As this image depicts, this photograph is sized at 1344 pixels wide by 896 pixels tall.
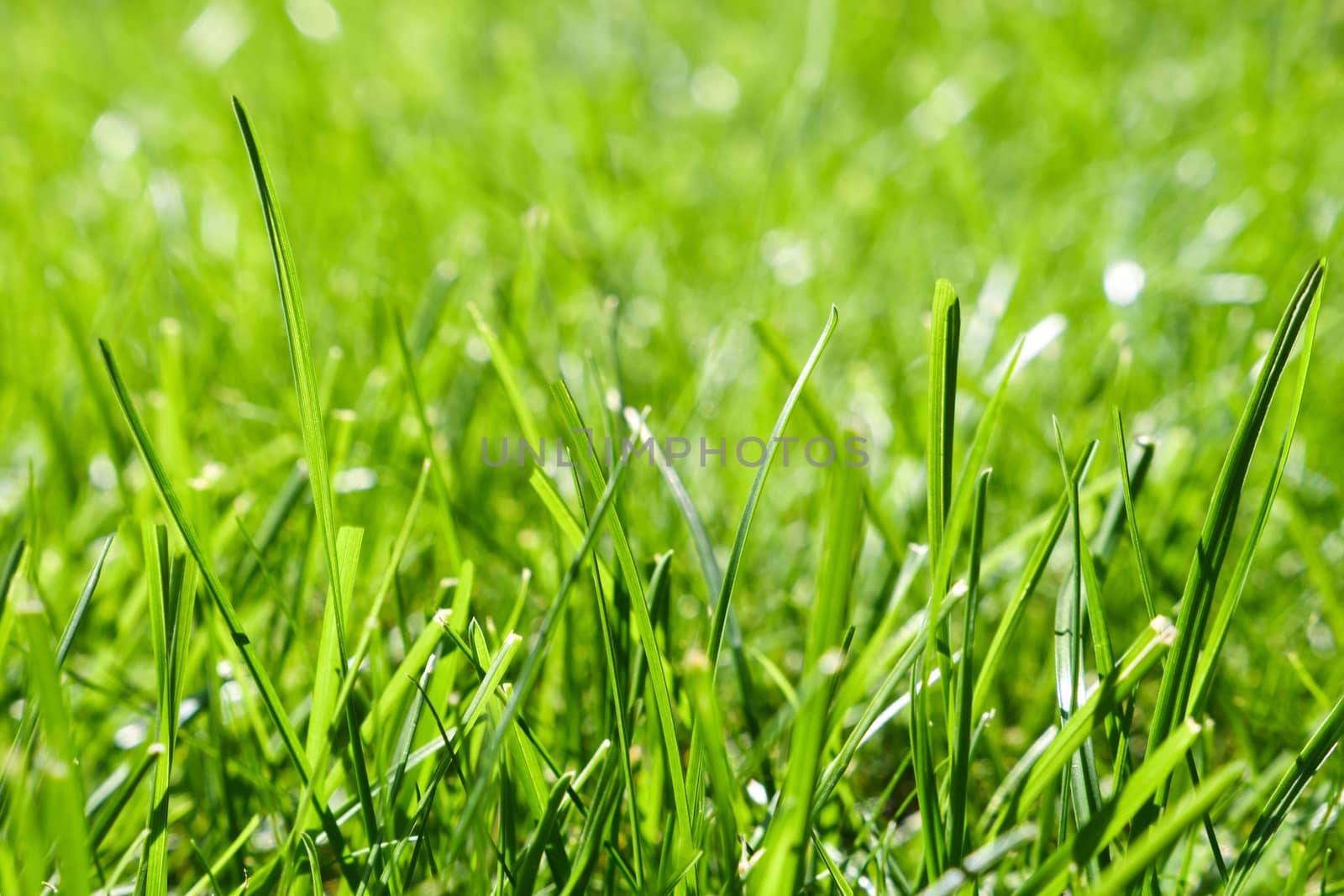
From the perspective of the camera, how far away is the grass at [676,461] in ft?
1.41

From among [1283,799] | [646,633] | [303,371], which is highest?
[303,371]

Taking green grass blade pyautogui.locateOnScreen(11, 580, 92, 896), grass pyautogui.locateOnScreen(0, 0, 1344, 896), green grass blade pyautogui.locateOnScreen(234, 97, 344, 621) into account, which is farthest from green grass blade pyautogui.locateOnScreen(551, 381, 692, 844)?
green grass blade pyautogui.locateOnScreen(11, 580, 92, 896)

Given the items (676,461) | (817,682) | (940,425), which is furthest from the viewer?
(676,461)

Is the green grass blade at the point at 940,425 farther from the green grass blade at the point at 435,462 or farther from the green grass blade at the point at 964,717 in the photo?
the green grass blade at the point at 435,462

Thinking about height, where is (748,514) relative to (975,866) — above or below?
above

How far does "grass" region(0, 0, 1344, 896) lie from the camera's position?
43 centimetres

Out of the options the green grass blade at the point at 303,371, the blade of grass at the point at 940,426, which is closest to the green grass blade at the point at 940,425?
the blade of grass at the point at 940,426

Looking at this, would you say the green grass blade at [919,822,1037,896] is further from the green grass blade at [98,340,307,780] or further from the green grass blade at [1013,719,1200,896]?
the green grass blade at [98,340,307,780]

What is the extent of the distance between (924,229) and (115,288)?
3.07 feet

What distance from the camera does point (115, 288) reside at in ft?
3.11

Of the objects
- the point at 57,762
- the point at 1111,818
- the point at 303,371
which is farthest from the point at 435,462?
the point at 1111,818

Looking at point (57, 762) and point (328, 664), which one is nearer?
point (57, 762)

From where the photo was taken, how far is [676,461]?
845mm

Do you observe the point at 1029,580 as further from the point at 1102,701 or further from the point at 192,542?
the point at 192,542
